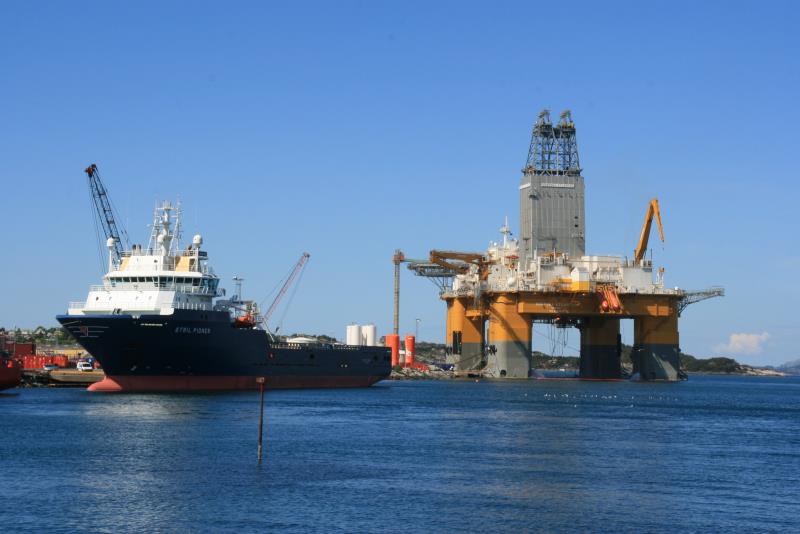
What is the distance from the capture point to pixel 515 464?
1527 inches

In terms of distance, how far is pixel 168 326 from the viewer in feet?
209

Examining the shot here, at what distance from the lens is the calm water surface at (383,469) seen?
28.9 metres

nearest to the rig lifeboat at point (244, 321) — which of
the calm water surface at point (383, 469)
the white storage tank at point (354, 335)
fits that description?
the calm water surface at point (383, 469)

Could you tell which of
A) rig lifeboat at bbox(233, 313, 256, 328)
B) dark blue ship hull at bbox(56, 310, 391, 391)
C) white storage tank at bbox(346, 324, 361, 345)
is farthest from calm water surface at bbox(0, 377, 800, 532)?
white storage tank at bbox(346, 324, 361, 345)

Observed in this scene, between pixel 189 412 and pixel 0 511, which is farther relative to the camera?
pixel 189 412

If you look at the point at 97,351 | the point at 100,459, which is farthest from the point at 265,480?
the point at 97,351

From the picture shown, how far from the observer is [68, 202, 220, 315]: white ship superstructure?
66.1 meters

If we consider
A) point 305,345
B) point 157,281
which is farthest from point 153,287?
point 305,345

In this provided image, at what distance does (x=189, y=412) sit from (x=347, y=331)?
73.5 meters

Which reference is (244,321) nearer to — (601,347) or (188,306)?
(188,306)

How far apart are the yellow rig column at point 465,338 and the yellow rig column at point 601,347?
1031 centimetres

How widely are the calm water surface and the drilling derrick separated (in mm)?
40454

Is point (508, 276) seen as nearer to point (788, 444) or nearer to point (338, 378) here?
point (338, 378)

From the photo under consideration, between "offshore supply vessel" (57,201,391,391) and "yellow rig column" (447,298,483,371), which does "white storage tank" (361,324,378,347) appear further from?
"offshore supply vessel" (57,201,391,391)
